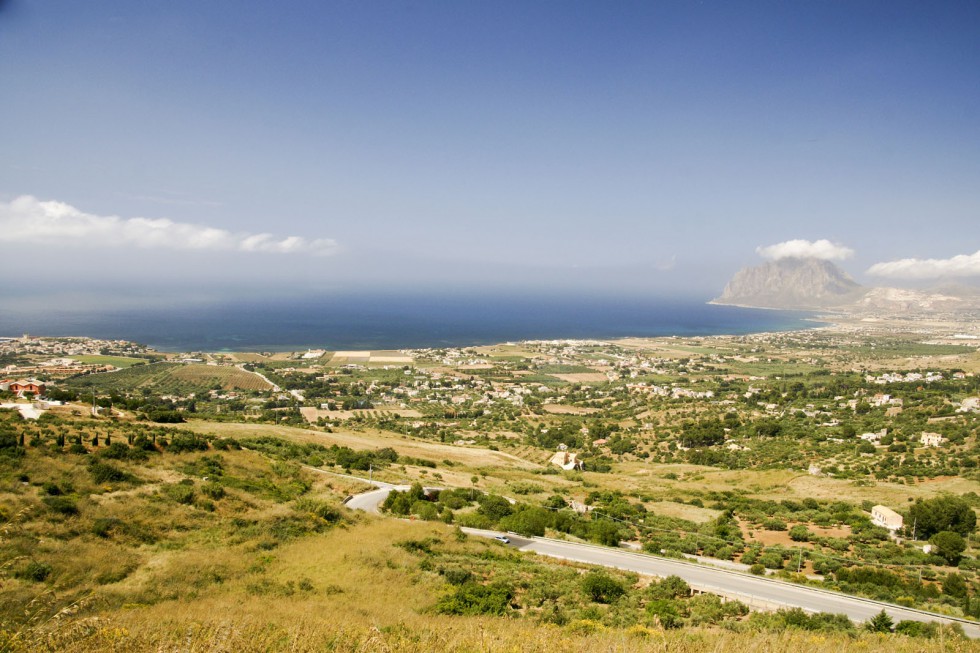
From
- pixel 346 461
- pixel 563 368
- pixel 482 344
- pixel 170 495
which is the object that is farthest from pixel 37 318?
pixel 170 495

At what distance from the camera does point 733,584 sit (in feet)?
38.3

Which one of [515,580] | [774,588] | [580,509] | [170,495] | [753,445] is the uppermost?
[170,495]

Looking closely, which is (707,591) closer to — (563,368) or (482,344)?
(563,368)

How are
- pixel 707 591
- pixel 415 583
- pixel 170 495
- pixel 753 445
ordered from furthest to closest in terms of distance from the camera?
1. pixel 753 445
2. pixel 170 495
3. pixel 707 591
4. pixel 415 583

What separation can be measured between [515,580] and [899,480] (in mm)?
27637

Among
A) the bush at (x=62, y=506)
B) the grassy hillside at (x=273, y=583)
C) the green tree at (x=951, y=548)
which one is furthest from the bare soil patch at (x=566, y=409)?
the bush at (x=62, y=506)

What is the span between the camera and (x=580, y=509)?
786 inches

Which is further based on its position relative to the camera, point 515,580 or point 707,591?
point 707,591

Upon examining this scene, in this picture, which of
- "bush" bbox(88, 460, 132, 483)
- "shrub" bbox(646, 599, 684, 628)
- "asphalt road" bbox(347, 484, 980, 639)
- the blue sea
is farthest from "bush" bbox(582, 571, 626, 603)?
the blue sea

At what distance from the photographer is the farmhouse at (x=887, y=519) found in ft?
58.4

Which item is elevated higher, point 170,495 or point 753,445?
point 170,495

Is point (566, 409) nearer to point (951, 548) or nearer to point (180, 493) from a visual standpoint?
point (951, 548)

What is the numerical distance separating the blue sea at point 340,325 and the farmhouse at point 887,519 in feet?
296

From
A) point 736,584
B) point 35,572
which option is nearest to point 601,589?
point 736,584
